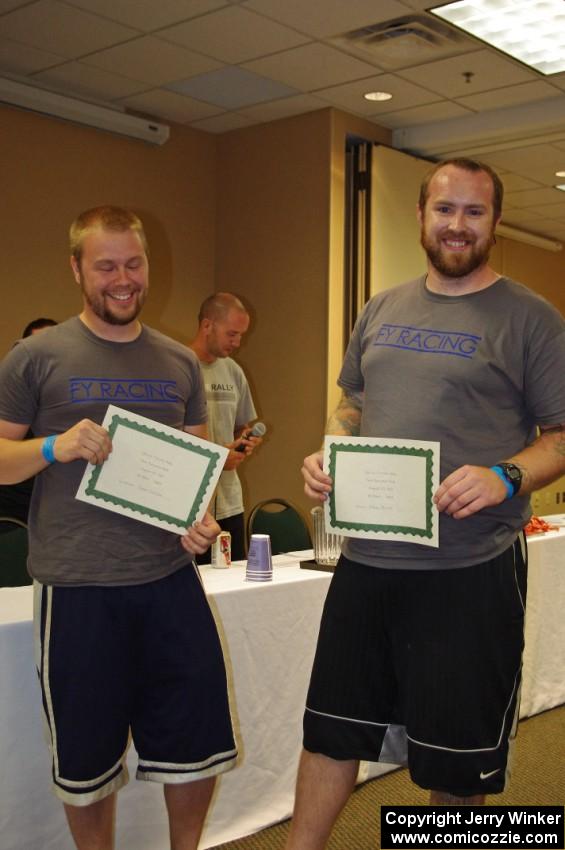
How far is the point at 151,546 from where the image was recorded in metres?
2.09

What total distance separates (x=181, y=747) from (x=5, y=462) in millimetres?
723

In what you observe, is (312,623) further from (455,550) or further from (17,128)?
(17,128)

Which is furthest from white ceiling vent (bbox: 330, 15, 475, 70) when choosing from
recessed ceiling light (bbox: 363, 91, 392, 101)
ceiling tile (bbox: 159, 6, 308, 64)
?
recessed ceiling light (bbox: 363, 91, 392, 101)

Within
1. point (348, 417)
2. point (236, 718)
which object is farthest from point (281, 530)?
point (348, 417)

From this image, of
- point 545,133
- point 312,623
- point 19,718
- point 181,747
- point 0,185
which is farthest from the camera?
point 545,133

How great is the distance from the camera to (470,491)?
1888 mm

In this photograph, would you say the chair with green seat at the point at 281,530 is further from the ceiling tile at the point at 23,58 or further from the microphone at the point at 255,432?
the ceiling tile at the point at 23,58

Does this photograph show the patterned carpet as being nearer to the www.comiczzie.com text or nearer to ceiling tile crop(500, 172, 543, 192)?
the www.comiczzie.com text

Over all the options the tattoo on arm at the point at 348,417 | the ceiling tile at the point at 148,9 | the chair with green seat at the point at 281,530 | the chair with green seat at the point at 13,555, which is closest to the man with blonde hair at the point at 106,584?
the tattoo on arm at the point at 348,417

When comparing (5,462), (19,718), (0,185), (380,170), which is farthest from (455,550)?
(380,170)

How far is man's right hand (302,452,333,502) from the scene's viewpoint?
2.09m

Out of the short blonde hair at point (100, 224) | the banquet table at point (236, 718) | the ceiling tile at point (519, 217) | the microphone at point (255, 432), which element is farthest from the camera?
the ceiling tile at point (519, 217)

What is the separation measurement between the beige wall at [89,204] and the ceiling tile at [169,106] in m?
0.19

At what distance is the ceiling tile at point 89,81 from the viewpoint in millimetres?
5309
